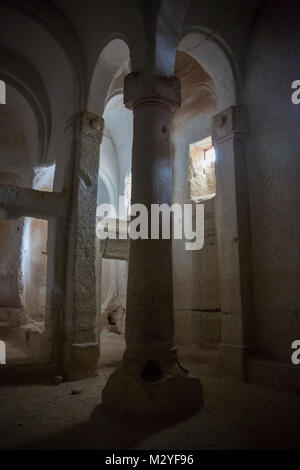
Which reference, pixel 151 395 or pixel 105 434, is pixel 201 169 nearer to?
pixel 151 395

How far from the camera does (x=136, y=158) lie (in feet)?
12.4

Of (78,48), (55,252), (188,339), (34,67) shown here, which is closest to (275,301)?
(188,339)

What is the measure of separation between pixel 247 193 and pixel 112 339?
555 cm

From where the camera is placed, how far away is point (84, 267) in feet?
16.4

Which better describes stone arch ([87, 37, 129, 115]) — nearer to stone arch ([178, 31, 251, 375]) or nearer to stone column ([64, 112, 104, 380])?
stone column ([64, 112, 104, 380])

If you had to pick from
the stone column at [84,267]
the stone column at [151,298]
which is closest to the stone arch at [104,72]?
the stone column at [84,267]

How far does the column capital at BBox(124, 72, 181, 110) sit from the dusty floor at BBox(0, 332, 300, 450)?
3276 mm

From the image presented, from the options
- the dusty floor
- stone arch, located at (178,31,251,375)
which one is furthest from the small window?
the dusty floor

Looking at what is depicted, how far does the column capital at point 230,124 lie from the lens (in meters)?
5.10

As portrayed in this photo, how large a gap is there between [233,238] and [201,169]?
293 cm

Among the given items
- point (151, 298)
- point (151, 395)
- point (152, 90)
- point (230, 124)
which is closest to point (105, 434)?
point (151, 395)

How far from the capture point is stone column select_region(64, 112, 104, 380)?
4785 millimetres

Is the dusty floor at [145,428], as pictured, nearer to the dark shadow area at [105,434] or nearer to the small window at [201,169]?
the dark shadow area at [105,434]

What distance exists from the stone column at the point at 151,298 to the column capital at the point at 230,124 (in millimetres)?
1484
